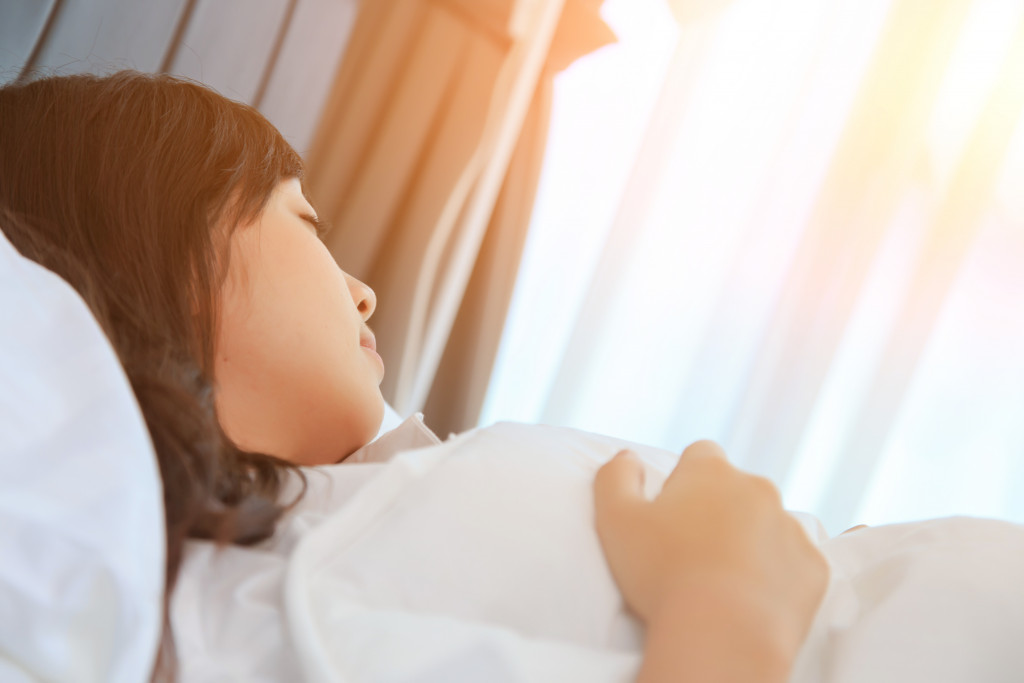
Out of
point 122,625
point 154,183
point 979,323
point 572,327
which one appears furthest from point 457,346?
point 122,625

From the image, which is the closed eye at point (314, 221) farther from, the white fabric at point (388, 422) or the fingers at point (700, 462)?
the fingers at point (700, 462)

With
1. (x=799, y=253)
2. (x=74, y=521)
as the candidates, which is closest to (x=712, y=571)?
(x=74, y=521)

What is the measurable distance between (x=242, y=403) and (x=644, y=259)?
3.77 feet

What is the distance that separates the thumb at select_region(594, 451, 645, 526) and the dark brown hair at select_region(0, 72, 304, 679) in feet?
0.62

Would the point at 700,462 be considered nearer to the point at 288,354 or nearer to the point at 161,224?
the point at 288,354

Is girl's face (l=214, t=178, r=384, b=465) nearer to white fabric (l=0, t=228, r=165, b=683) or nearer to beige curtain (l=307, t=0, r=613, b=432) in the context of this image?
white fabric (l=0, t=228, r=165, b=683)

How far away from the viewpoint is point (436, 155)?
164 centimetres

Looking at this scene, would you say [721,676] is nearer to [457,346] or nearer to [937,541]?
[937,541]

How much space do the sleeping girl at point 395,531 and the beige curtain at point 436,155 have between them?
100 cm

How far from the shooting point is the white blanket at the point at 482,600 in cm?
33

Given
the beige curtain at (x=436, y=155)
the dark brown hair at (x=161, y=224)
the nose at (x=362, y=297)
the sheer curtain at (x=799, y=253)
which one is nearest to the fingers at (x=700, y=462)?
the dark brown hair at (x=161, y=224)

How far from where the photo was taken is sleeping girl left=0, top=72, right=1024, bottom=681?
1.10ft

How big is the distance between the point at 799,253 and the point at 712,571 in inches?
48.3

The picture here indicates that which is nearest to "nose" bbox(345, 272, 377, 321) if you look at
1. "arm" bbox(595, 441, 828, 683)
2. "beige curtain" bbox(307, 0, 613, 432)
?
"arm" bbox(595, 441, 828, 683)
